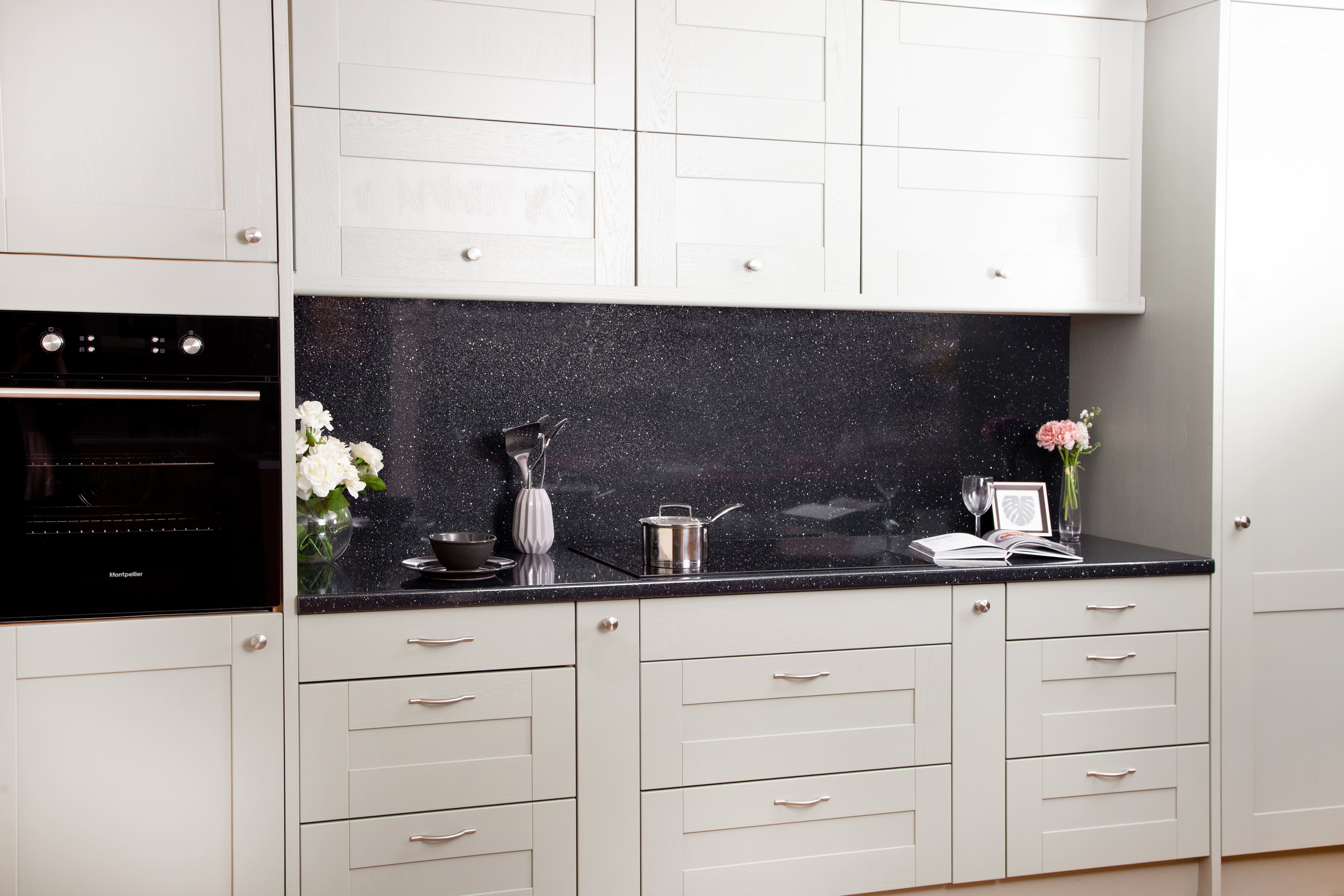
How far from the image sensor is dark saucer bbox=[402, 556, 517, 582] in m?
2.18

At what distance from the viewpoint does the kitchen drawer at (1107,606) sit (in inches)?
93.0

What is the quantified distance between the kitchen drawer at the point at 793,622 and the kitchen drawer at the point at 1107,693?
24cm

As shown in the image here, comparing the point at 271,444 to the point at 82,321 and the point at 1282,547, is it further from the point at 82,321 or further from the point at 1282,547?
the point at 1282,547

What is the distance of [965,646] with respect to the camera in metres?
2.33

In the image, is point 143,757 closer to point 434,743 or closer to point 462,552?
point 434,743

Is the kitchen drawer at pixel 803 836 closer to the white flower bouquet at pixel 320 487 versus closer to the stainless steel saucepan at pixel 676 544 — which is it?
A: the stainless steel saucepan at pixel 676 544

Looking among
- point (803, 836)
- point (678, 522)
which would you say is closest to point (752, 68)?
point (678, 522)

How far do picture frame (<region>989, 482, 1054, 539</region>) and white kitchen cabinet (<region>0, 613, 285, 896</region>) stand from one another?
187 cm

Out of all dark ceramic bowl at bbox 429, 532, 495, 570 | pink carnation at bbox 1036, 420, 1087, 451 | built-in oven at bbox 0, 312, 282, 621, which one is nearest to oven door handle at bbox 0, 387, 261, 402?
built-in oven at bbox 0, 312, 282, 621

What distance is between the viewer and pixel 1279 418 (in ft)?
8.25

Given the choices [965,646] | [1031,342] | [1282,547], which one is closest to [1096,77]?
[1031,342]

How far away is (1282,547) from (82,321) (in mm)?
2661

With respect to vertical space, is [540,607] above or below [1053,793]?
above

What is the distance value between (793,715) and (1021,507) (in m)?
1.04
